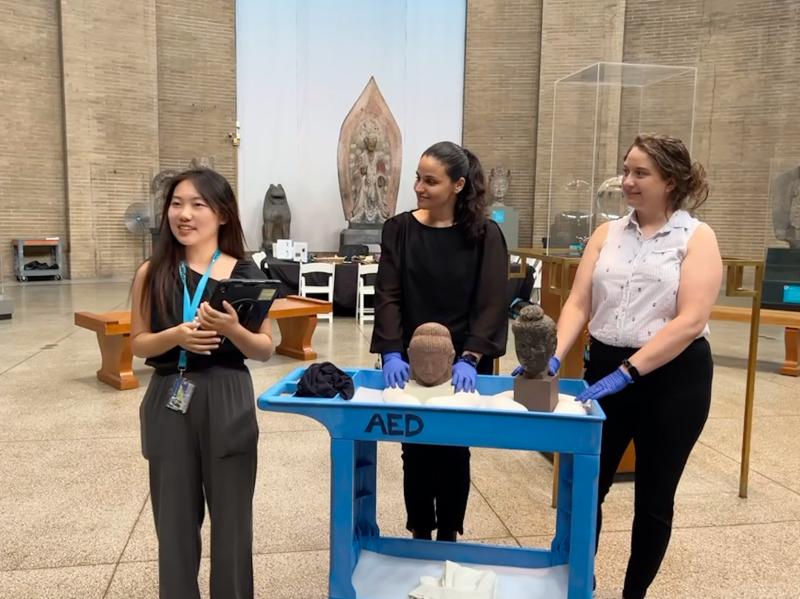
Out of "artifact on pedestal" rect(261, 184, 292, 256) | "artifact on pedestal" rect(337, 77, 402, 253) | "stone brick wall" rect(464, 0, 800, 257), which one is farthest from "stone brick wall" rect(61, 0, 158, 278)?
"stone brick wall" rect(464, 0, 800, 257)

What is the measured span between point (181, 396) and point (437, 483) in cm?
106

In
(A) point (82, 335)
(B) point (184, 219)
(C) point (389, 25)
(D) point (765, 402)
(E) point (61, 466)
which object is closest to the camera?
(B) point (184, 219)

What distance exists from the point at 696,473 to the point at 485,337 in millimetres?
2361

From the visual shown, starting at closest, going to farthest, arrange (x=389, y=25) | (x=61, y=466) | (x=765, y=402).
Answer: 1. (x=61, y=466)
2. (x=765, y=402)
3. (x=389, y=25)

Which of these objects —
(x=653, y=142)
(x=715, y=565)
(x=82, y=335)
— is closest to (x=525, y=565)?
(x=715, y=565)

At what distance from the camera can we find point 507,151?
48.3 feet

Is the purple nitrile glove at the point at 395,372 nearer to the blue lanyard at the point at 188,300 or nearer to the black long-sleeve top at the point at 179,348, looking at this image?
the black long-sleeve top at the point at 179,348

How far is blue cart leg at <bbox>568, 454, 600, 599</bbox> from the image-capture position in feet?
5.90

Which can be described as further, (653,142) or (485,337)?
(485,337)

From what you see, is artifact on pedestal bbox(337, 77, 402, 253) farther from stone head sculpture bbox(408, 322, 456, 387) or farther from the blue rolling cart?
the blue rolling cart

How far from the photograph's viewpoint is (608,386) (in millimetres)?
2000

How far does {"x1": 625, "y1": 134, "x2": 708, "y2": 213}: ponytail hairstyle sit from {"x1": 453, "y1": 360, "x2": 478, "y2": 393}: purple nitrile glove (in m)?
0.84

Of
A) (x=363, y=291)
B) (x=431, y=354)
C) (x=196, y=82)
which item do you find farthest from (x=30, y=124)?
(x=431, y=354)

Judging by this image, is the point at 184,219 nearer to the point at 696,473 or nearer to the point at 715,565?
the point at 715,565
